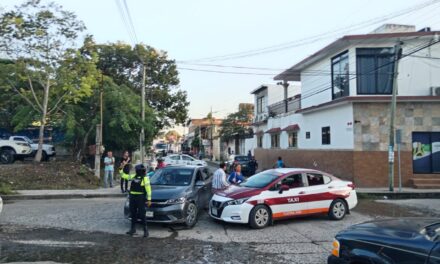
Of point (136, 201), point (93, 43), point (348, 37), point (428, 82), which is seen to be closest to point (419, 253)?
point (136, 201)

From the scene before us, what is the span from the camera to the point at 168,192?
977 cm

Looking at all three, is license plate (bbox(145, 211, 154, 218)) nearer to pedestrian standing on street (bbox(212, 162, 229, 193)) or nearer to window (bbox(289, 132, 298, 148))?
pedestrian standing on street (bbox(212, 162, 229, 193))

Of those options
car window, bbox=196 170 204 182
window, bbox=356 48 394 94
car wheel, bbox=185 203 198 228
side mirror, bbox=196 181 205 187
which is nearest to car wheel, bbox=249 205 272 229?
car wheel, bbox=185 203 198 228

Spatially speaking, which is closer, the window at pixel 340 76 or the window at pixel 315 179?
the window at pixel 315 179

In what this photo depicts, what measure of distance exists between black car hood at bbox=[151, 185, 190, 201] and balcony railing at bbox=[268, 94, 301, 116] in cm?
2033

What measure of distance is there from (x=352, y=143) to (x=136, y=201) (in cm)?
1415

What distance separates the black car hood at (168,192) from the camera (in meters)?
9.54

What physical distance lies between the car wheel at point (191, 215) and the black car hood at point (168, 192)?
1.25ft

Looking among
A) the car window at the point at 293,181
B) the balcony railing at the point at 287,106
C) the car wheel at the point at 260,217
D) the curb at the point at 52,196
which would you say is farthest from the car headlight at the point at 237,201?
the balcony railing at the point at 287,106

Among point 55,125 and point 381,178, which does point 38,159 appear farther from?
point 381,178

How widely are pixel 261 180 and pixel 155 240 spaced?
11.8 feet

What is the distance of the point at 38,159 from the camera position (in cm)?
2186

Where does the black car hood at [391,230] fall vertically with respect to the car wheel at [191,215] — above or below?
above

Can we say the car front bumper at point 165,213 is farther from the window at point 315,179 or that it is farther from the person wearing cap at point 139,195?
the window at point 315,179
